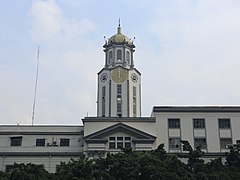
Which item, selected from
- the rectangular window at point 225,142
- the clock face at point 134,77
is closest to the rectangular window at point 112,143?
the rectangular window at point 225,142

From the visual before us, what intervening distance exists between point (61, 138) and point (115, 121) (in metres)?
6.41

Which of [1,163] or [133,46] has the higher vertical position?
[133,46]

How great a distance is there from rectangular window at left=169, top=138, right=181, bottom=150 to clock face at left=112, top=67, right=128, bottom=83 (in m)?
16.0

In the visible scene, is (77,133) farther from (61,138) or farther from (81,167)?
(81,167)

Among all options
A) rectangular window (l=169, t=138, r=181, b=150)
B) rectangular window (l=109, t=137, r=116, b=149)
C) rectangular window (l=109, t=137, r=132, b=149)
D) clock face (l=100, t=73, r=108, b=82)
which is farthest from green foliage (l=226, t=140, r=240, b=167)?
clock face (l=100, t=73, r=108, b=82)

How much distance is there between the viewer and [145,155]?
117ft

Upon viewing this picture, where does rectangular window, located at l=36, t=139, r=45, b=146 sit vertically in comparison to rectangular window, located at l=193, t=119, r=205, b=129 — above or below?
below

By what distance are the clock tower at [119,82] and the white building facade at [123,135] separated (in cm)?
1064

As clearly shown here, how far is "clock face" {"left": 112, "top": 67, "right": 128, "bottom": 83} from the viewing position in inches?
2386

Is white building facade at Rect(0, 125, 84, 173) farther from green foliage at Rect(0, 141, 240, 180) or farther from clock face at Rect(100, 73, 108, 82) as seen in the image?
clock face at Rect(100, 73, 108, 82)

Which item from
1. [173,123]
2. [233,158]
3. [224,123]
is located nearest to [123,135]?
[173,123]

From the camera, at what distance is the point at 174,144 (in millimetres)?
46875

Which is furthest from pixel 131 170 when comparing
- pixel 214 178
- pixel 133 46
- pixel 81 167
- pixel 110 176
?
pixel 133 46

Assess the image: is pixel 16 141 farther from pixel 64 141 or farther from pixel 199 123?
pixel 199 123
